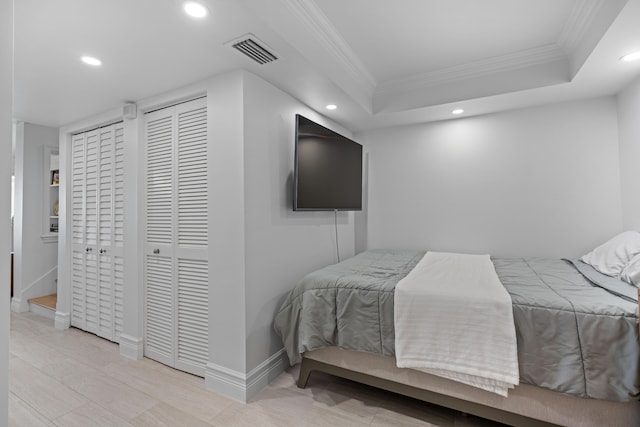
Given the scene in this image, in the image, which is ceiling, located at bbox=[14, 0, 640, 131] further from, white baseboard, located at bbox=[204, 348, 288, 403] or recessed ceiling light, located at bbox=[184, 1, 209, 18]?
white baseboard, located at bbox=[204, 348, 288, 403]

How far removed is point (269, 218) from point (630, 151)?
120 inches

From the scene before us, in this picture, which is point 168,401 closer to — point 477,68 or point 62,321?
point 62,321

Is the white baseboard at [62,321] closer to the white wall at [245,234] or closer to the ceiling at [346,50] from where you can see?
the ceiling at [346,50]

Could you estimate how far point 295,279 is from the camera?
257cm

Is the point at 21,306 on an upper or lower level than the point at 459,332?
lower

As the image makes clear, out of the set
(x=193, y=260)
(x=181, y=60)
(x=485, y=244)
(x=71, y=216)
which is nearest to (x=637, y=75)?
(x=485, y=244)

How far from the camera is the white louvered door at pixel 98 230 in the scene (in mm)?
2838

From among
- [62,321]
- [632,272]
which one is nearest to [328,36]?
[632,272]

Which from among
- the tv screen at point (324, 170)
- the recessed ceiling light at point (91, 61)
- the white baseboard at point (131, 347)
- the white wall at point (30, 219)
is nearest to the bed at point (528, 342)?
the tv screen at point (324, 170)

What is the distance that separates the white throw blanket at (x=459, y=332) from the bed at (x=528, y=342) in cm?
7

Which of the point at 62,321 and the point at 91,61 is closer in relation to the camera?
the point at 91,61

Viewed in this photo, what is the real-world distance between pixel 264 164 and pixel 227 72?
69 centimetres

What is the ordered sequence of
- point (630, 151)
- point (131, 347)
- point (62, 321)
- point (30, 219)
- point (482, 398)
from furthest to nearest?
point (30, 219)
point (62, 321)
point (131, 347)
point (630, 151)
point (482, 398)

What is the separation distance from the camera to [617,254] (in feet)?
6.84
